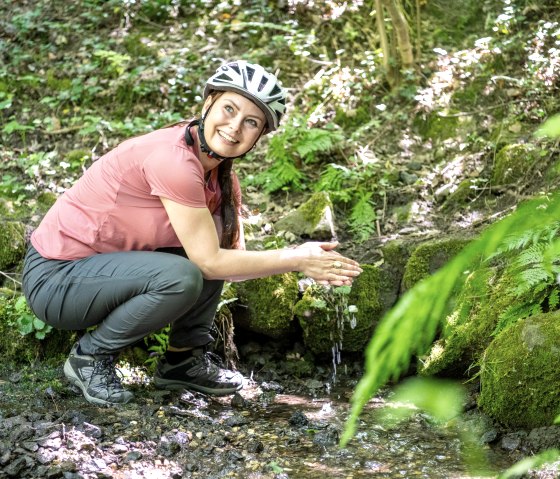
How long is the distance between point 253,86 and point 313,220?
2016 mm

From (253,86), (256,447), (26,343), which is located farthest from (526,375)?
(26,343)

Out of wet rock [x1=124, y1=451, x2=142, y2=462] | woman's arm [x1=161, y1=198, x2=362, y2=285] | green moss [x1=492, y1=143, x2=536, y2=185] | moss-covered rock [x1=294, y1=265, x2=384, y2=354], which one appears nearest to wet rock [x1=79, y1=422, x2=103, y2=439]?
wet rock [x1=124, y1=451, x2=142, y2=462]

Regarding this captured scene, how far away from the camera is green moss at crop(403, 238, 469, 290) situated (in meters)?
4.51

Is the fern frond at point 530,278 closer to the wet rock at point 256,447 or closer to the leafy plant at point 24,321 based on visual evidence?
the wet rock at point 256,447

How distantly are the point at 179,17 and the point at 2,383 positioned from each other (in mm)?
5418

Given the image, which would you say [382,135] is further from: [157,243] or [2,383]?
[2,383]

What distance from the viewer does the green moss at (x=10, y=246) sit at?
482 cm

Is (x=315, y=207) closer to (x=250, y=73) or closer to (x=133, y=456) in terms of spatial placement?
(x=250, y=73)

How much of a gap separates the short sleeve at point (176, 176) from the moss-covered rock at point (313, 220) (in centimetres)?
202

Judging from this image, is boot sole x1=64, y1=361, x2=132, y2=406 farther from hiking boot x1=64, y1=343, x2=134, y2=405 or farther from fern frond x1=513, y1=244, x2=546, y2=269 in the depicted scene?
fern frond x1=513, y1=244, x2=546, y2=269

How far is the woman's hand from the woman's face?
2.23 ft

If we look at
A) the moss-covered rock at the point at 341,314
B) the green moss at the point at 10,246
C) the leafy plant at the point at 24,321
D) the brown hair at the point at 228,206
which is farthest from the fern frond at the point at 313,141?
the leafy plant at the point at 24,321

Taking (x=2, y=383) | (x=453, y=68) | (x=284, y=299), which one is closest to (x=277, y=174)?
(x=284, y=299)

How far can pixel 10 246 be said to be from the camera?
4.81 m
